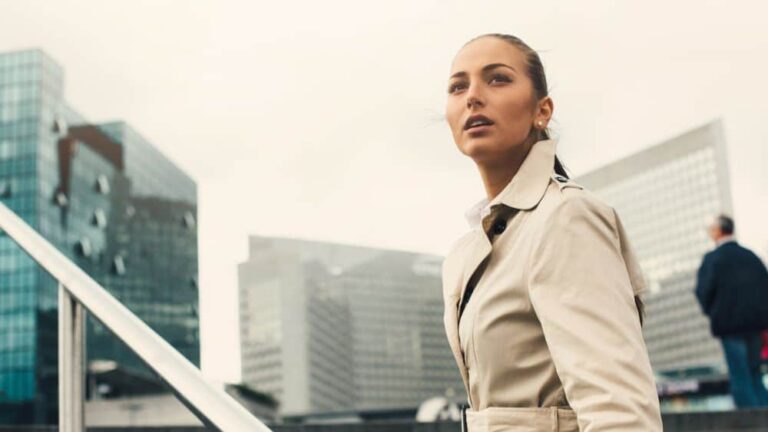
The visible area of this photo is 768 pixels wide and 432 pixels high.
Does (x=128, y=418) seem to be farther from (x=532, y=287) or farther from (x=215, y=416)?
(x=532, y=287)

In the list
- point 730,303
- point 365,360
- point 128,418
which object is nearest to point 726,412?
point 730,303

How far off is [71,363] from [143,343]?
0.34m

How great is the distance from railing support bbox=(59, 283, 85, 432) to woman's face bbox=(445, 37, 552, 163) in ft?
3.03

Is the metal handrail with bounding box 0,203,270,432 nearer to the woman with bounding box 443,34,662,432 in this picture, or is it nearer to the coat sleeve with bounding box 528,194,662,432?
the woman with bounding box 443,34,662,432

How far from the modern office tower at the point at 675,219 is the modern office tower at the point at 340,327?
41536 mm

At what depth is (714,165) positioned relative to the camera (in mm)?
137625

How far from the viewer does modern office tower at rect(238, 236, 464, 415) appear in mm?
155250

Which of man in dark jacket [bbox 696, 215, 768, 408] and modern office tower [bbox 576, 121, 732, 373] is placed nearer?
man in dark jacket [bbox 696, 215, 768, 408]

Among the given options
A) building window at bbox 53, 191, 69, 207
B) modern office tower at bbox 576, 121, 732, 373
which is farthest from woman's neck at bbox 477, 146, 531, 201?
modern office tower at bbox 576, 121, 732, 373

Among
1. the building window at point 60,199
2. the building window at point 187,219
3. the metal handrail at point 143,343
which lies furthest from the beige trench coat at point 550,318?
the building window at point 187,219

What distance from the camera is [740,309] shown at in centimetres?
695

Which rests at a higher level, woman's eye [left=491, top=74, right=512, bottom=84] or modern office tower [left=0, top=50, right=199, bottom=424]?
modern office tower [left=0, top=50, right=199, bottom=424]

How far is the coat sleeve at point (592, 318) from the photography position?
115 cm

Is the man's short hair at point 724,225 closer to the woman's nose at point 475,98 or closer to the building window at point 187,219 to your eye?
the woman's nose at point 475,98
